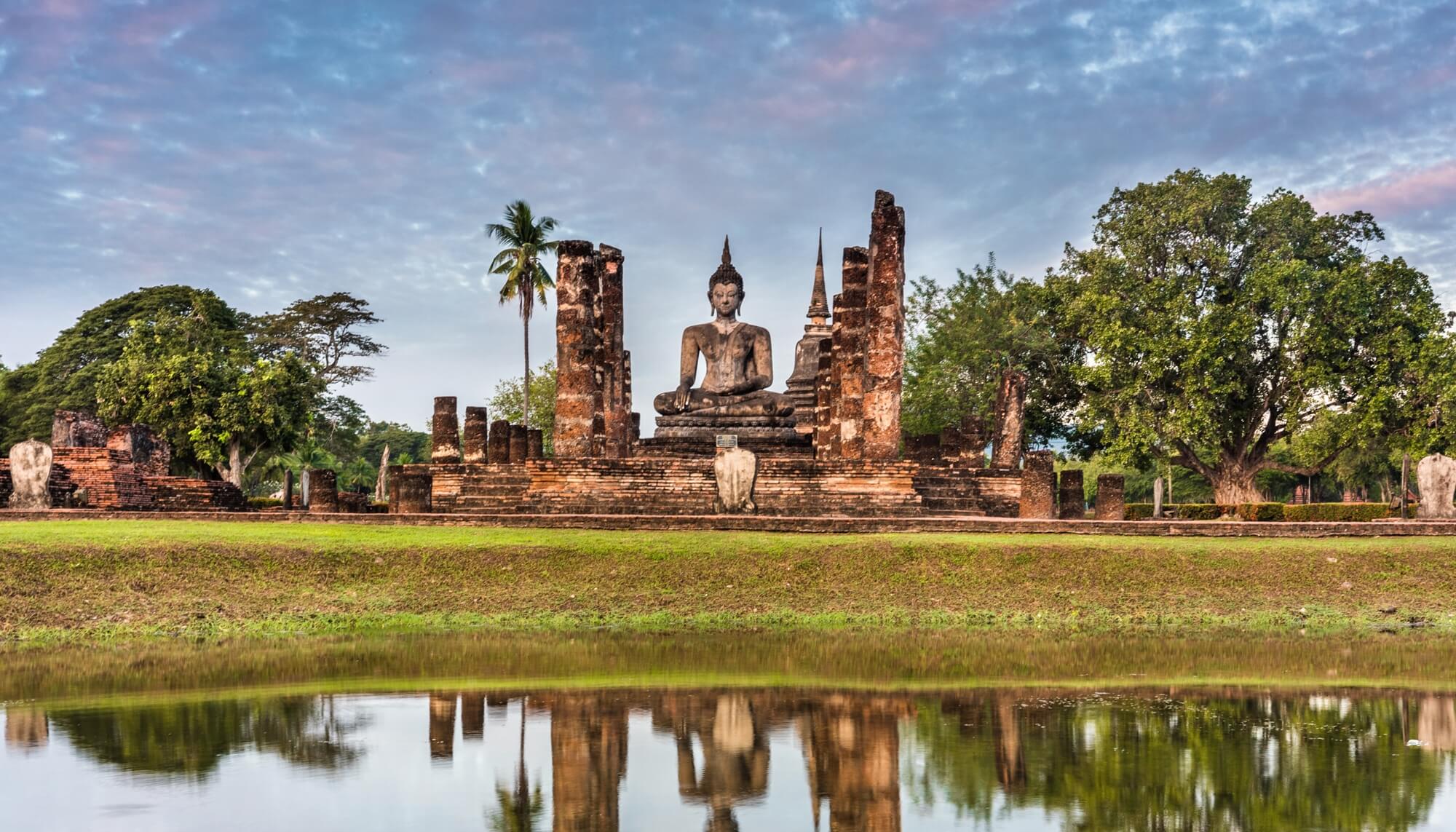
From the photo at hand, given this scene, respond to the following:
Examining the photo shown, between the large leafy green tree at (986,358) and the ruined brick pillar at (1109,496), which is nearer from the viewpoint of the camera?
the ruined brick pillar at (1109,496)

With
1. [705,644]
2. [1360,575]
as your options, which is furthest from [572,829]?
[1360,575]

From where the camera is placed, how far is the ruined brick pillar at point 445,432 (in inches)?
1117

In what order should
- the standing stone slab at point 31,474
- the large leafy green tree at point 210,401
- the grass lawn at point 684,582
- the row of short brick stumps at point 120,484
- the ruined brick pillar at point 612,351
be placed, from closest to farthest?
the grass lawn at point 684,582 → the standing stone slab at point 31,474 → the row of short brick stumps at point 120,484 → the ruined brick pillar at point 612,351 → the large leafy green tree at point 210,401

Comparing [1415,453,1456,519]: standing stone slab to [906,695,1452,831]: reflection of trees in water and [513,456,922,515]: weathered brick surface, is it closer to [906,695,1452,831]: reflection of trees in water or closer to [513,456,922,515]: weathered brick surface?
[513,456,922,515]: weathered brick surface

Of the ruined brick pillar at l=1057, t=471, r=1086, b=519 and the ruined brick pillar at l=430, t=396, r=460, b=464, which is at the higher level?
the ruined brick pillar at l=430, t=396, r=460, b=464

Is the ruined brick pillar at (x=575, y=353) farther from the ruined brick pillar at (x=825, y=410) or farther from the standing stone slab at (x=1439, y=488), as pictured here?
the standing stone slab at (x=1439, y=488)

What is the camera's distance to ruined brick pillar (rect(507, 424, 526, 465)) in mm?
29312

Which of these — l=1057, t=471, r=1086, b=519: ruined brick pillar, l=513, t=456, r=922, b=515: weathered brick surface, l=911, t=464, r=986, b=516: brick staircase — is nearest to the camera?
l=513, t=456, r=922, b=515: weathered brick surface

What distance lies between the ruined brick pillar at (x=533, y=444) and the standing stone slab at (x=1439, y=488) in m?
17.3

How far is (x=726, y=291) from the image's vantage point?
3075 centimetres

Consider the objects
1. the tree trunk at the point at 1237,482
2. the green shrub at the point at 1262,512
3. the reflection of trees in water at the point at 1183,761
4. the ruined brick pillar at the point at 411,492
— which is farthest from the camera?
the tree trunk at the point at 1237,482

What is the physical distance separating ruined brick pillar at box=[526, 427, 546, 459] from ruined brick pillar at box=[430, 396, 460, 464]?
1631 mm

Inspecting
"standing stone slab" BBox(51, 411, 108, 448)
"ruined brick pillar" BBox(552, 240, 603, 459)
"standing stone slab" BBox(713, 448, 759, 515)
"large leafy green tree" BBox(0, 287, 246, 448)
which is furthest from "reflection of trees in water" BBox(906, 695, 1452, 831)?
"large leafy green tree" BBox(0, 287, 246, 448)

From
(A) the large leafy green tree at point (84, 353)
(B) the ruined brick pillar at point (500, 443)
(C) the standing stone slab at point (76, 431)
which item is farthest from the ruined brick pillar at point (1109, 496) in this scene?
(A) the large leafy green tree at point (84, 353)
